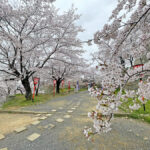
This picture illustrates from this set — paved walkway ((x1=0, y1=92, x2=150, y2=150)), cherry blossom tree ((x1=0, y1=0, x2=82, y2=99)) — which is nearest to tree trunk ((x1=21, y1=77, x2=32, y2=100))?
cherry blossom tree ((x1=0, y1=0, x2=82, y2=99))

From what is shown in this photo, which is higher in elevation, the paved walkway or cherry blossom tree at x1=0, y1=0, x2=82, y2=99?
cherry blossom tree at x1=0, y1=0, x2=82, y2=99

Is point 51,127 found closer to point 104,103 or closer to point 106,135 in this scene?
point 106,135

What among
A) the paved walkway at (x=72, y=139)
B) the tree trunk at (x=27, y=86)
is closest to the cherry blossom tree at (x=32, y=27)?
the tree trunk at (x=27, y=86)

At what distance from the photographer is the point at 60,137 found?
176cm

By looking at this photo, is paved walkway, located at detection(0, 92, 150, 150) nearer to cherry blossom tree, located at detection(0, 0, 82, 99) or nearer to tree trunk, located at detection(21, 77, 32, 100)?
Result: cherry blossom tree, located at detection(0, 0, 82, 99)

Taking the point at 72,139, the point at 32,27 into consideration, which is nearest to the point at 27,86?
the point at 32,27

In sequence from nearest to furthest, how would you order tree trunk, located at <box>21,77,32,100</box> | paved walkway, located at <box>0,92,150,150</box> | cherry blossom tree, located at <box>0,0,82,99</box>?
paved walkway, located at <box>0,92,150,150</box> → cherry blossom tree, located at <box>0,0,82,99</box> → tree trunk, located at <box>21,77,32,100</box>

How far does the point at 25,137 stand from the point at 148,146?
7.81 ft

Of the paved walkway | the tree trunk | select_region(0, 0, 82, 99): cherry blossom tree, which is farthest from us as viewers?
the tree trunk

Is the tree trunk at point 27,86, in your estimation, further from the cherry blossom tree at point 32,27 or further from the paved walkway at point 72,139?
the paved walkway at point 72,139

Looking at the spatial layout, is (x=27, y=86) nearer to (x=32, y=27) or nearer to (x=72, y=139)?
(x=32, y=27)

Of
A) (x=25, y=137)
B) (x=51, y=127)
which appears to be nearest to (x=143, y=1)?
(x=51, y=127)

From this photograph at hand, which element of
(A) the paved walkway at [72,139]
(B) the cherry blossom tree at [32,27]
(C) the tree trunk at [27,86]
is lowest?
(A) the paved walkway at [72,139]

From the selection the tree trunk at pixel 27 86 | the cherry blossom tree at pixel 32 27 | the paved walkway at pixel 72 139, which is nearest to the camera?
the paved walkway at pixel 72 139
